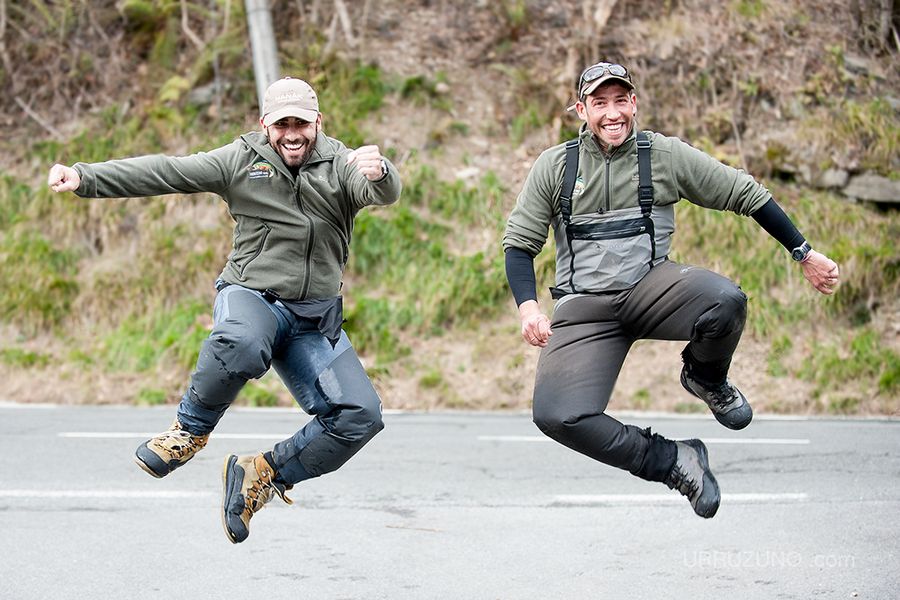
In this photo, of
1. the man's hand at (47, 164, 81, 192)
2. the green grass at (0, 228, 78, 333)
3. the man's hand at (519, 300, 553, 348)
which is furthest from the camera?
the green grass at (0, 228, 78, 333)

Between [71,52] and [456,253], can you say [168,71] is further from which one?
[456,253]

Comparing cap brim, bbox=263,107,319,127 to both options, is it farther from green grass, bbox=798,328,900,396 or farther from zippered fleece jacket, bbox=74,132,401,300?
green grass, bbox=798,328,900,396

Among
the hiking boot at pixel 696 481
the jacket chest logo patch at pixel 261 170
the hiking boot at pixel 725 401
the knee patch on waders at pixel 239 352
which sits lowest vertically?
the hiking boot at pixel 696 481

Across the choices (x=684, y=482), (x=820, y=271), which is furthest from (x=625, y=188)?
(x=684, y=482)

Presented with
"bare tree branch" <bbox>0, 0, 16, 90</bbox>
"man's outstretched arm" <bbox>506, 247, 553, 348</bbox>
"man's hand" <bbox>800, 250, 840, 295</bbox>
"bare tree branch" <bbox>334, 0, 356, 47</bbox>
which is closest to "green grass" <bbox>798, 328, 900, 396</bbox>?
"man's hand" <bbox>800, 250, 840, 295</bbox>

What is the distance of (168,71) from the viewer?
18438mm

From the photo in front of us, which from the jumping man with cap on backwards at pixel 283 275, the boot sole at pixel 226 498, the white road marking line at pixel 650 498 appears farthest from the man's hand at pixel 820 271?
the boot sole at pixel 226 498

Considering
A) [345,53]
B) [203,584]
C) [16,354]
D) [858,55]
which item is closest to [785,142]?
[858,55]

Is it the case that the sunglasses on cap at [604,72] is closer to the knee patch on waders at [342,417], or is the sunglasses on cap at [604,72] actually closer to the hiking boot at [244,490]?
the knee patch on waders at [342,417]

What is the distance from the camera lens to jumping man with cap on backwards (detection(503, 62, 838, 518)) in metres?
5.48

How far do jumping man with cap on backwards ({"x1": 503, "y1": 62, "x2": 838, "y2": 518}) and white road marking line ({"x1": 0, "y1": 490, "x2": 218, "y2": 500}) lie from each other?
3683mm

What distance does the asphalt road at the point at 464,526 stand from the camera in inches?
239

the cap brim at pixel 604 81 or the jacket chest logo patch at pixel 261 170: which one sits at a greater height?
the cap brim at pixel 604 81

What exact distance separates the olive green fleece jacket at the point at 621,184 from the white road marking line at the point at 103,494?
3.73 metres
